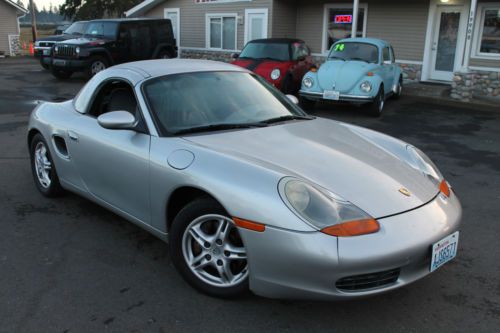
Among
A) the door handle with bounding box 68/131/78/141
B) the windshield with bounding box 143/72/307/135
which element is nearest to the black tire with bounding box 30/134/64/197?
the door handle with bounding box 68/131/78/141

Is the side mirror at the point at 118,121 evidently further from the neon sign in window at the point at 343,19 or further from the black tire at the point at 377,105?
the neon sign in window at the point at 343,19

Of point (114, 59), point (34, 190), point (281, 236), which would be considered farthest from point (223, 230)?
point (114, 59)

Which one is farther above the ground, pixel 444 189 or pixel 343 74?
pixel 343 74

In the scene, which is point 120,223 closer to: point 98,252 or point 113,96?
point 98,252

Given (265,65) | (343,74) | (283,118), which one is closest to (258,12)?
(265,65)

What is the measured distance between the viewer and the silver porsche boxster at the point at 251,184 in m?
2.54

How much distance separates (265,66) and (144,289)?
910 centimetres

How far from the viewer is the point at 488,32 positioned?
13719 millimetres

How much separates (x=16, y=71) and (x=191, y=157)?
19.0m

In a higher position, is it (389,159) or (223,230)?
(389,159)

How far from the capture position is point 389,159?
337cm

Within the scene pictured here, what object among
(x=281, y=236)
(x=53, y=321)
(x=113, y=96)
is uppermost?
(x=113, y=96)

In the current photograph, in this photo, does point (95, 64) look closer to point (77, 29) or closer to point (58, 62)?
point (58, 62)

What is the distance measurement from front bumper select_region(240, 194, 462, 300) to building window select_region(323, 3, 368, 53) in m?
14.5
